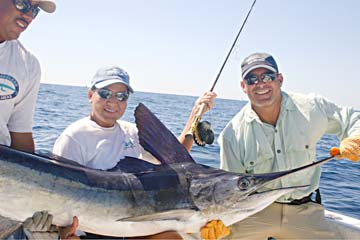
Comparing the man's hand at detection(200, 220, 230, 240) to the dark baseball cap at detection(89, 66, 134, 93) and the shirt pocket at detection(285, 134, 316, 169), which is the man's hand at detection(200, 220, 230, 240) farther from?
the shirt pocket at detection(285, 134, 316, 169)

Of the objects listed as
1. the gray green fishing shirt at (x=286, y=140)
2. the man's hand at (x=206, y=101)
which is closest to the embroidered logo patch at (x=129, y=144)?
the man's hand at (x=206, y=101)

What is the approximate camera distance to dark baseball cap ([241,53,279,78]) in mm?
3404

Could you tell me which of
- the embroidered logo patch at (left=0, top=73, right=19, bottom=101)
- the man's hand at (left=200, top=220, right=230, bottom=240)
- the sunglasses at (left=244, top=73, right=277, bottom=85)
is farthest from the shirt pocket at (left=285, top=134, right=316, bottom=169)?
the embroidered logo patch at (left=0, top=73, right=19, bottom=101)

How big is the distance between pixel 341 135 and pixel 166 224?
2000mm

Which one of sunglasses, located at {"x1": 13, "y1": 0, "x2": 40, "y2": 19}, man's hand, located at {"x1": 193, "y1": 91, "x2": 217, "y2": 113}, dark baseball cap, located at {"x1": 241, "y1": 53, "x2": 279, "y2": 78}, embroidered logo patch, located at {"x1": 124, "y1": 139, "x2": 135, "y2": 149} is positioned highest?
dark baseball cap, located at {"x1": 241, "y1": 53, "x2": 279, "y2": 78}

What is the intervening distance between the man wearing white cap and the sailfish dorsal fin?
783 mm

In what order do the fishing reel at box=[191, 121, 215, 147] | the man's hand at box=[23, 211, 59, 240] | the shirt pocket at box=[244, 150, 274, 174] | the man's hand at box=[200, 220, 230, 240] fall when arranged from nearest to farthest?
the man's hand at box=[23, 211, 59, 240]
the man's hand at box=[200, 220, 230, 240]
the fishing reel at box=[191, 121, 215, 147]
the shirt pocket at box=[244, 150, 274, 174]

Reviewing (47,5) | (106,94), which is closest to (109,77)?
→ (106,94)

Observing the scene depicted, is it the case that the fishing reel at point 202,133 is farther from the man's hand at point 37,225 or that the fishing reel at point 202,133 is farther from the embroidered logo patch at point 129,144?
the man's hand at point 37,225

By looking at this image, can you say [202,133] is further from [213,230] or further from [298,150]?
[213,230]

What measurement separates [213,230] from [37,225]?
3.13 feet

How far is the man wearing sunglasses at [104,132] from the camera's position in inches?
106

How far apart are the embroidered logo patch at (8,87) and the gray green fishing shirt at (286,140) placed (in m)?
1.86

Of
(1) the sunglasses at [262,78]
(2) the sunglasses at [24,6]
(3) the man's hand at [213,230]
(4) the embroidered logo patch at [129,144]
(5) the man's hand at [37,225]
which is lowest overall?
(5) the man's hand at [37,225]
